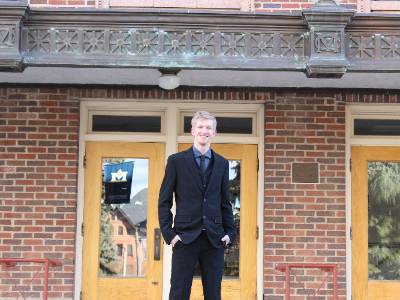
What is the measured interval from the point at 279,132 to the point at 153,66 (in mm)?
2073

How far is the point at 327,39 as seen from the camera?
5.99m

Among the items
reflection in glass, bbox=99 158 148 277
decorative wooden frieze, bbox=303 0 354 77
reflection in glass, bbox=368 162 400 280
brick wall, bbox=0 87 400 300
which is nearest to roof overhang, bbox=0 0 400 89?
decorative wooden frieze, bbox=303 0 354 77

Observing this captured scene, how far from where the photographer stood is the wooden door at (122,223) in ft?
24.6

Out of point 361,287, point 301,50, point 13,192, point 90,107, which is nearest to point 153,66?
point 301,50

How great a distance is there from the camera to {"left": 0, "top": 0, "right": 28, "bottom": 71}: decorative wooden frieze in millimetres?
5863

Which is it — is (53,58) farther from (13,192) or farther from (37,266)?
(37,266)

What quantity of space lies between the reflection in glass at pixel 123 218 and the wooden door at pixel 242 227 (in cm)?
64

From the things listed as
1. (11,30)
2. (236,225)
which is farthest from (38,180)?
(236,225)

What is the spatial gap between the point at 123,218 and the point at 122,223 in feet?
0.19

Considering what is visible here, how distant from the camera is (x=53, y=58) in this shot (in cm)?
599

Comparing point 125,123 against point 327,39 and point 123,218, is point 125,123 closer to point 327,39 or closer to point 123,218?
point 123,218

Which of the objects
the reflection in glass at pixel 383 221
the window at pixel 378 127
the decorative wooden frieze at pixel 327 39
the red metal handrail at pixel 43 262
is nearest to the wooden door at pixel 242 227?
the window at pixel 378 127

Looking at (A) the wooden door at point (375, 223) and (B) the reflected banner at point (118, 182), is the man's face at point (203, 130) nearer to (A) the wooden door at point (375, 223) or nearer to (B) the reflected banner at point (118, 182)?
(B) the reflected banner at point (118, 182)

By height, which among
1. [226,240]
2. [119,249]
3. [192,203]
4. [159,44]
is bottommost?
[119,249]
